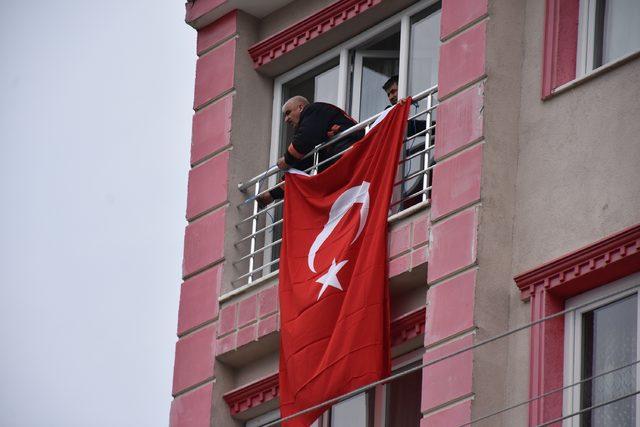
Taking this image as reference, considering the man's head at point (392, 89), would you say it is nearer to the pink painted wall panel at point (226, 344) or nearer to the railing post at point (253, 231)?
the railing post at point (253, 231)

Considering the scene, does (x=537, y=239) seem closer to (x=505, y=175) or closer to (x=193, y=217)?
(x=505, y=175)

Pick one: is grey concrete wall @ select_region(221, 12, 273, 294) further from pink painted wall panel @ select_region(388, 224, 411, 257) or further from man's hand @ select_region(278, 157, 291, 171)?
pink painted wall panel @ select_region(388, 224, 411, 257)

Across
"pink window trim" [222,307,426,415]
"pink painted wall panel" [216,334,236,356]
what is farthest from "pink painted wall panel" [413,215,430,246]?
"pink painted wall panel" [216,334,236,356]

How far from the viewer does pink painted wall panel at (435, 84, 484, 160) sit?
19984 mm

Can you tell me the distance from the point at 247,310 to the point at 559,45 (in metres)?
4.16

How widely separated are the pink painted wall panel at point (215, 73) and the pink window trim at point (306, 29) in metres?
0.25

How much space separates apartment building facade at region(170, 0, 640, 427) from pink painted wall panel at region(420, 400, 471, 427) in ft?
0.06

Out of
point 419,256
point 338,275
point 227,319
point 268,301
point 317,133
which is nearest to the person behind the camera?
point 419,256

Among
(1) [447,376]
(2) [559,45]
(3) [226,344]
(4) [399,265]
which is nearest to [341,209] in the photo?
(4) [399,265]

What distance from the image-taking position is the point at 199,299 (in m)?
22.5

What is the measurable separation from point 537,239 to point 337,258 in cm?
226

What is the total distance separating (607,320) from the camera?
724 inches

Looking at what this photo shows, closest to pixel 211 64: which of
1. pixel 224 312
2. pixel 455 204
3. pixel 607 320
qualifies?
pixel 224 312

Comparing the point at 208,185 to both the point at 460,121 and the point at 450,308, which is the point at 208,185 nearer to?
the point at 460,121
